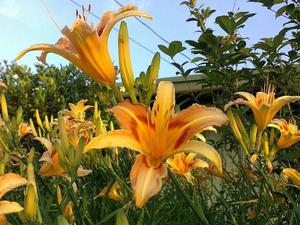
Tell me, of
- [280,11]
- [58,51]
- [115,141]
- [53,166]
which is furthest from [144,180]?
[280,11]

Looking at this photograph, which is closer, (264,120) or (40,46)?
(40,46)

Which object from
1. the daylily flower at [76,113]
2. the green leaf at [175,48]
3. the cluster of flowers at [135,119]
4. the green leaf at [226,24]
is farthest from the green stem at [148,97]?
the green leaf at [226,24]

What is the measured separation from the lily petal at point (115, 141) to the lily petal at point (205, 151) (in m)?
0.09

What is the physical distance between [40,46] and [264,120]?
0.71m

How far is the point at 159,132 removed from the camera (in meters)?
1.00

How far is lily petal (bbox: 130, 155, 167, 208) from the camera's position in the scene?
2.85 feet

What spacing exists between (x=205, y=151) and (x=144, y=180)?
0.14 metres

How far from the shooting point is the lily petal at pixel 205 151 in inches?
36.9

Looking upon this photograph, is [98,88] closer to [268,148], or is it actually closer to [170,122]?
[268,148]

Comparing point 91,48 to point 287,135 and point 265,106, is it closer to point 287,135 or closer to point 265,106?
point 265,106

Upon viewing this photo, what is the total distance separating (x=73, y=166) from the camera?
1.26 m

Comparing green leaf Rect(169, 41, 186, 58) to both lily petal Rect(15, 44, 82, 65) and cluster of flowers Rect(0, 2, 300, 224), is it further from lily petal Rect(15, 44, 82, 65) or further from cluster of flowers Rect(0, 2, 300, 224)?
lily petal Rect(15, 44, 82, 65)

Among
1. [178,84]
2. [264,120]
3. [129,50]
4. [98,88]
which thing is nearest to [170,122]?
[129,50]

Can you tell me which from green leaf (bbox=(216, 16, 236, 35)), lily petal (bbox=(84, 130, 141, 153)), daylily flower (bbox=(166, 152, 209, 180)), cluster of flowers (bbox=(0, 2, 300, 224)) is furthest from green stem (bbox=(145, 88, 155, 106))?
green leaf (bbox=(216, 16, 236, 35))
